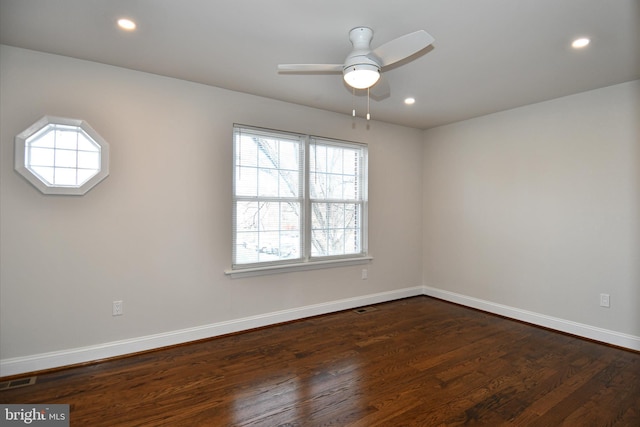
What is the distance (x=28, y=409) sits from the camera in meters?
2.19

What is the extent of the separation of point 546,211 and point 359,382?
2.94m

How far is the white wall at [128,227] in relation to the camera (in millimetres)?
2641

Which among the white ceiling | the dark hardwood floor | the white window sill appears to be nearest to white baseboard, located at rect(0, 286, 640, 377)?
the dark hardwood floor

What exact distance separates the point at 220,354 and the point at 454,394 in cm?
200

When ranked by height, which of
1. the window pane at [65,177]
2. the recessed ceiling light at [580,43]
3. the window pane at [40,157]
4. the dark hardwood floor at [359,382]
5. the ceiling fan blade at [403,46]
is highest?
the recessed ceiling light at [580,43]

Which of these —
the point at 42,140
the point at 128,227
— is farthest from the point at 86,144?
the point at 128,227

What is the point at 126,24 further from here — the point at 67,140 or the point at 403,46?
the point at 403,46

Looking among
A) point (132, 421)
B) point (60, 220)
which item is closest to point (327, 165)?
point (60, 220)

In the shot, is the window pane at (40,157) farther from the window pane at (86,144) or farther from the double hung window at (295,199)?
the double hung window at (295,199)

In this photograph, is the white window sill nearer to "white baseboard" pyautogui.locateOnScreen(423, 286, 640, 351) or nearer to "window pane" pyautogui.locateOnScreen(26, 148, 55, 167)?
"white baseboard" pyautogui.locateOnScreen(423, 286, 640, 351)

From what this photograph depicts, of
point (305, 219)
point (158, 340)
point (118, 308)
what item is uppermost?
point (305, 219)

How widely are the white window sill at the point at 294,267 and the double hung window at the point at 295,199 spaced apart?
0.06 m

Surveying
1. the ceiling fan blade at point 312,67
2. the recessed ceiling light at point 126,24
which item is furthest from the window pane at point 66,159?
the ceiling fan blade at point 312,67

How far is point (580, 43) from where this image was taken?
2.52 metres
